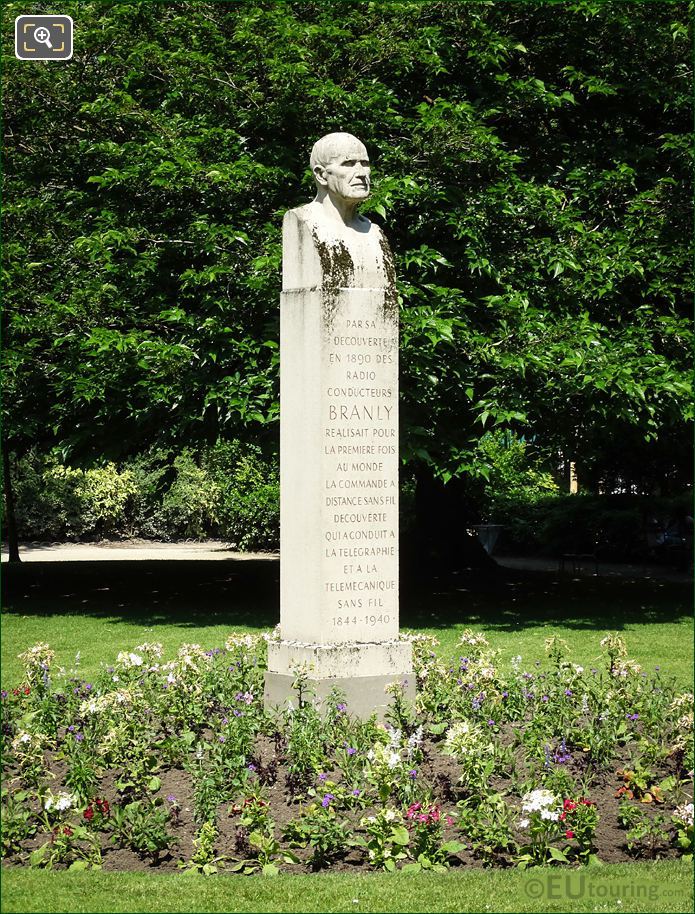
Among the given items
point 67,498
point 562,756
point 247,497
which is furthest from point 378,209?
point 67,498

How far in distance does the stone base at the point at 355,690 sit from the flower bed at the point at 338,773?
123 mm

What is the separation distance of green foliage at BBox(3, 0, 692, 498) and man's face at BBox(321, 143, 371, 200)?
5.75m

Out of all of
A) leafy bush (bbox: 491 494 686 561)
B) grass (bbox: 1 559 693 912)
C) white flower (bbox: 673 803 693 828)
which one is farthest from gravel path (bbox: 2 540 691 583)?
white flower (bbox: 673 803 693 828)

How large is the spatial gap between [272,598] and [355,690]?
11.4 meters

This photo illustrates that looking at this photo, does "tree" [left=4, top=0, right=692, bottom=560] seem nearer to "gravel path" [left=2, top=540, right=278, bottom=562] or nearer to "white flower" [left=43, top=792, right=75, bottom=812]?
"white flower" [left=43, top=792, right=75, bottom=812]

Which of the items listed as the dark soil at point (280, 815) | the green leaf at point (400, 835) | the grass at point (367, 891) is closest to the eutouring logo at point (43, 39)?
the dark soil at point (280, 815)

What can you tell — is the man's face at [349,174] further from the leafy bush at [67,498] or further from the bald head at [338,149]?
the leafy bush at [67,498]

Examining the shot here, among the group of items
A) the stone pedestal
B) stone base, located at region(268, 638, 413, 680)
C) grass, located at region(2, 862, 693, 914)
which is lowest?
grass, located at region(2, 862, 693, 914)

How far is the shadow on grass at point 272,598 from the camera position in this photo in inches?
664

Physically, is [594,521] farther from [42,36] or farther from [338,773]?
[42,36]

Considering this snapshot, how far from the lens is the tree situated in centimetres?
1551

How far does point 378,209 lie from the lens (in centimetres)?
1444

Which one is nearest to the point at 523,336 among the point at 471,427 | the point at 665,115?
the point at 471,427

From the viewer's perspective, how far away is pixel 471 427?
16547mm
